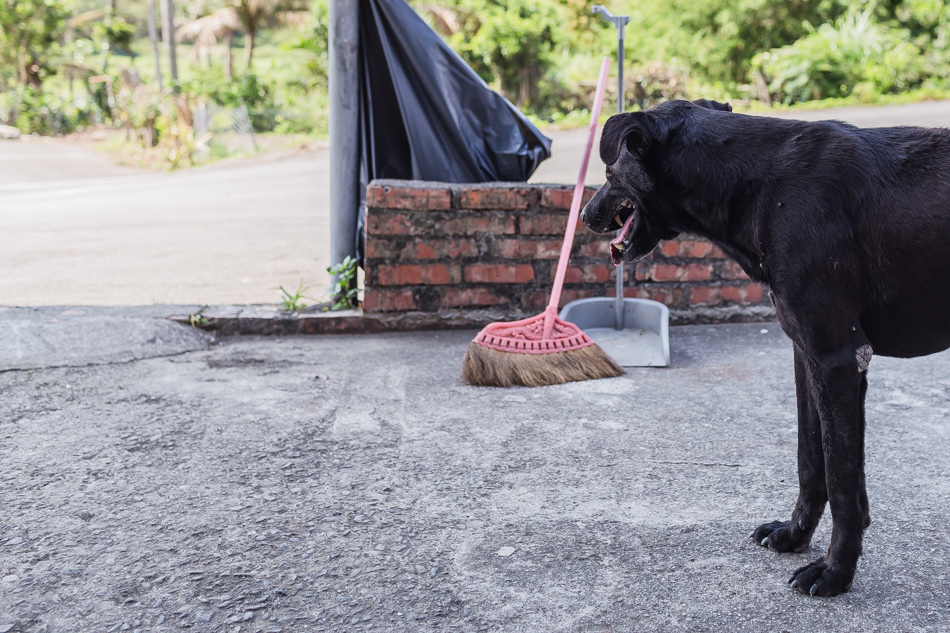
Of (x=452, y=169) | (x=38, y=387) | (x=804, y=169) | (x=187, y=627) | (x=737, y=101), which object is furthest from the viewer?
(x=737, y=101)

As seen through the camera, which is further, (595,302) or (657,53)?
(657,53)

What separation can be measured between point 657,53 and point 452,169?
58.9 feet

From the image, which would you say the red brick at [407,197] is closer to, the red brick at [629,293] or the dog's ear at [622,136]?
the red brick at [629,293]

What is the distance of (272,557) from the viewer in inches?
86.9

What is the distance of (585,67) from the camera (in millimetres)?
Answer: 21125

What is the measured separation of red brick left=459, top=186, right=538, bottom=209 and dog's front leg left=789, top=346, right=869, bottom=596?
2571mm

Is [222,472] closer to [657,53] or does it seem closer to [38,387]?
[38,387]

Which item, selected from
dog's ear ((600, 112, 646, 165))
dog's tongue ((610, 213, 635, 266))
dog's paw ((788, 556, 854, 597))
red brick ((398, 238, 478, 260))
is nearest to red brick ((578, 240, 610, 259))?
red brick ((398, 238, 478, 260))

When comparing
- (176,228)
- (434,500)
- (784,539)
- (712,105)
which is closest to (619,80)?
(712,105)

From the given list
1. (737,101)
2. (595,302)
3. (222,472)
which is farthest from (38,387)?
(737,101)

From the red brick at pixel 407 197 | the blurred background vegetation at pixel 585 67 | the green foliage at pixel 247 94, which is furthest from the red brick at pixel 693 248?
the green foliage at pixel 247 94

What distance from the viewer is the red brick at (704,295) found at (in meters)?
4.71

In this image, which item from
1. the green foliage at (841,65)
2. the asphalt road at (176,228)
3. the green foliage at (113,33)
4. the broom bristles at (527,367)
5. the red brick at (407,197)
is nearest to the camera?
the broom bristles at (527,367)

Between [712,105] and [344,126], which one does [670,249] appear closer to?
[344,126]
